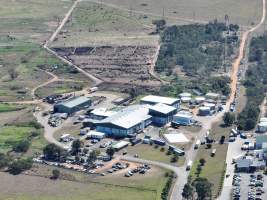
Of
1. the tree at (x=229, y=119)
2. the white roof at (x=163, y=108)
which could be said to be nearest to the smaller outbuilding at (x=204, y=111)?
the white roof at (x=163, y=108)

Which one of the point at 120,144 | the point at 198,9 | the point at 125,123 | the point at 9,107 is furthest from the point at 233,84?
the point at 198,9

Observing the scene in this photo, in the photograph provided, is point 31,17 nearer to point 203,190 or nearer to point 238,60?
point 238,60

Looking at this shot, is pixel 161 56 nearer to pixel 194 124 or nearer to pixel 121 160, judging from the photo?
pixel 194 124

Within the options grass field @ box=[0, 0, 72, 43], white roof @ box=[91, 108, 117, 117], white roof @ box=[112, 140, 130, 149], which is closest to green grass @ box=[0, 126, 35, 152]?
white roof @ box=[91, 108, 117, 117]

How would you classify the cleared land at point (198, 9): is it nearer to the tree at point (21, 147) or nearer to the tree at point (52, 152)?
the tree at point (21, 147)

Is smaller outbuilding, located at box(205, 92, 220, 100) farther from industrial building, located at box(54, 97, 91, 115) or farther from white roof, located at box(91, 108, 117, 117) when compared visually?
industrial building, located at box(54, 97, 91, 115)

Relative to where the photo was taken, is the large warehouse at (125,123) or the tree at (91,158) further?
the large warehouse at (125,123)
